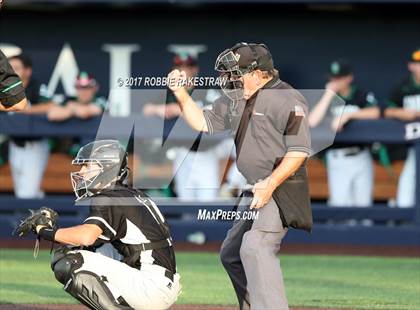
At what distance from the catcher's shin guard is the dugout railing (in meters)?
5.51

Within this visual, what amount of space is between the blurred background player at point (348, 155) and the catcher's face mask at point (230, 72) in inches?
216

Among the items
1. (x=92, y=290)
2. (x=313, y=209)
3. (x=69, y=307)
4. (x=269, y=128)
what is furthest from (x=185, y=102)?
(x=313, y=209)

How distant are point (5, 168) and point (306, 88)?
391 cm

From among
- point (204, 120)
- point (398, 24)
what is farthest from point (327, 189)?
point (204, 120)

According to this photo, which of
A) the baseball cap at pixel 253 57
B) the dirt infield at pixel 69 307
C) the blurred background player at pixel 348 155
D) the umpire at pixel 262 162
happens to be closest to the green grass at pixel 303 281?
the dirt infield at pixel 69 307

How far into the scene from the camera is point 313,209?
11812mm

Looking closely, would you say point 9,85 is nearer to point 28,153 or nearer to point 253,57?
point 253,57

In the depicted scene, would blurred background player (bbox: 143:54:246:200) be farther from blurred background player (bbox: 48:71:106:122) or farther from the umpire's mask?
the umpire's mask

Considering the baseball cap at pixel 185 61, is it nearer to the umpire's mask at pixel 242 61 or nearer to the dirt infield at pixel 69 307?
the dirt infield at pixel 69 307

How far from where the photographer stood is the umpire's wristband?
6.02 meters

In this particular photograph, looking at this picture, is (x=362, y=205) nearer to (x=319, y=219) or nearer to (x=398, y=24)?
(x=319, y=219)

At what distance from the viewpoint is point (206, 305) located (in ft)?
26.3

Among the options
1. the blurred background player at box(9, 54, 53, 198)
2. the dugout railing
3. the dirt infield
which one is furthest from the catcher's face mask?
the blurred background player at box(9, 54, 53, 198)

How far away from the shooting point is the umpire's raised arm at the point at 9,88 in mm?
6031
